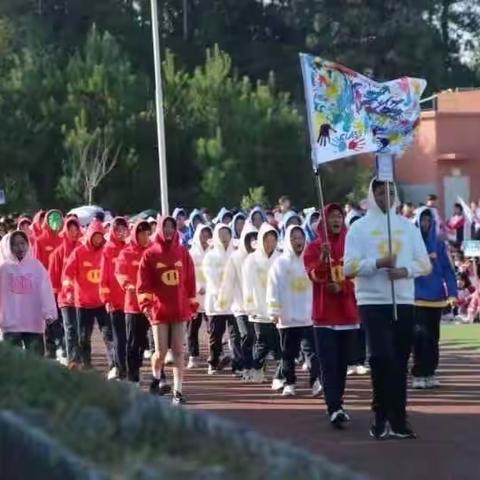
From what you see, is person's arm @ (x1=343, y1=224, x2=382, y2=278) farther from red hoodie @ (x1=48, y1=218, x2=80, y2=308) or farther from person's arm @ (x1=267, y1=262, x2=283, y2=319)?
red hoodie @ (x1=48, y1=218, x2=80, y2=308)

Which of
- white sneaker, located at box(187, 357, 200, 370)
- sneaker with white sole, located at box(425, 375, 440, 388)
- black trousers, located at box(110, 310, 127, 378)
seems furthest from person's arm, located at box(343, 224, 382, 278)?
white sneaker, located at box(187, 357, 200, 370)

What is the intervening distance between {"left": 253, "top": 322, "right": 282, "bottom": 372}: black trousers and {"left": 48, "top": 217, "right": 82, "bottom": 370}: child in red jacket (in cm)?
199

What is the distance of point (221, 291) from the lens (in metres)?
16.3

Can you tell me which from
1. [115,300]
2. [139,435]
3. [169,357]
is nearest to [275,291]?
[169,357]

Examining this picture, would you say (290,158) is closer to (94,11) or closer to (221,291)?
(94,11)

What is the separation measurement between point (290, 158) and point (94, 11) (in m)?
17.7

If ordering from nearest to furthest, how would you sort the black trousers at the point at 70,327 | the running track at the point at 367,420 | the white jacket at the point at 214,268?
1. the running track at the point at 367,420
2. the black trousers at the point at 70,327
3. the white jacket at the point at 214,268

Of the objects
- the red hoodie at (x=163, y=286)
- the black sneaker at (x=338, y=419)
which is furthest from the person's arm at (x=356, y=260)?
the red hoodie at (x=163, y=286)

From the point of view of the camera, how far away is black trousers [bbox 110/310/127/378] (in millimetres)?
15078

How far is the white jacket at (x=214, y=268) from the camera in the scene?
54.5ft

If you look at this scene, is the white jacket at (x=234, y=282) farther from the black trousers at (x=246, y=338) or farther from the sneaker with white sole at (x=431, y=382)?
the sneaker with white sole at (x=431, y=382)

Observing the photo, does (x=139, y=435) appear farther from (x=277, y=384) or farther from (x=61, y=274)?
(x=61, y=274)

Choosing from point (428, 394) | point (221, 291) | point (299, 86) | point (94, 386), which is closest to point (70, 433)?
point (94, 386)

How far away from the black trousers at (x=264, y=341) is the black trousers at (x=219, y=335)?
0.84 meters
